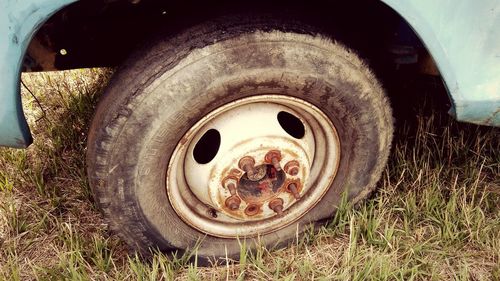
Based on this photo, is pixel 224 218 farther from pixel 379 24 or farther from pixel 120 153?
pixel 379 24

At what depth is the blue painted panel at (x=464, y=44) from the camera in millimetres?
1409

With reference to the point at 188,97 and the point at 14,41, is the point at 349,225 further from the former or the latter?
the point at 14,41

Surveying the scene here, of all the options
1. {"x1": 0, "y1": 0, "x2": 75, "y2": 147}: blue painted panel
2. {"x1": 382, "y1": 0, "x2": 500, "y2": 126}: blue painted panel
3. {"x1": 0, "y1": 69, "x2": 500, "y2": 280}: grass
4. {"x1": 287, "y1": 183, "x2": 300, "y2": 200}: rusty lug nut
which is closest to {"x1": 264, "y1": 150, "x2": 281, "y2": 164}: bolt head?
{"x1": 287, "y1": 183, "x2": 300, "y2": 200}: rusty lug nut

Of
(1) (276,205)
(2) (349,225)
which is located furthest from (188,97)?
(2) (349,225)

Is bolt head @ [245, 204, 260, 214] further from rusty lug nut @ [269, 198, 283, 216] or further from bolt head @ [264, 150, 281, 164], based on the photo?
bolt head @ [264, 150, 281, 164]

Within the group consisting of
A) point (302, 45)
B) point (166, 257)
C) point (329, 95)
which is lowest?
point (166, 257)

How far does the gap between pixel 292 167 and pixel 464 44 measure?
0.65 m

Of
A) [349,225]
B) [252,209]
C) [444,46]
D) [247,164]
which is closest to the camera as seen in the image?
[444,46]

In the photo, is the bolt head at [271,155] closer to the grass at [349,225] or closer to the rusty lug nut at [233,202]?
the rusty lug nut at [233,202]

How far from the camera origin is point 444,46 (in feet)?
4.77

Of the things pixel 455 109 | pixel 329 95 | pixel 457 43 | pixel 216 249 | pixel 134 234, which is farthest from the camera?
pixel 216 249

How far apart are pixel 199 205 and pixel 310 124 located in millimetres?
479

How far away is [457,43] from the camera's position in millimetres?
1459

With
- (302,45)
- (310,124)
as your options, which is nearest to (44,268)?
(310,124)
